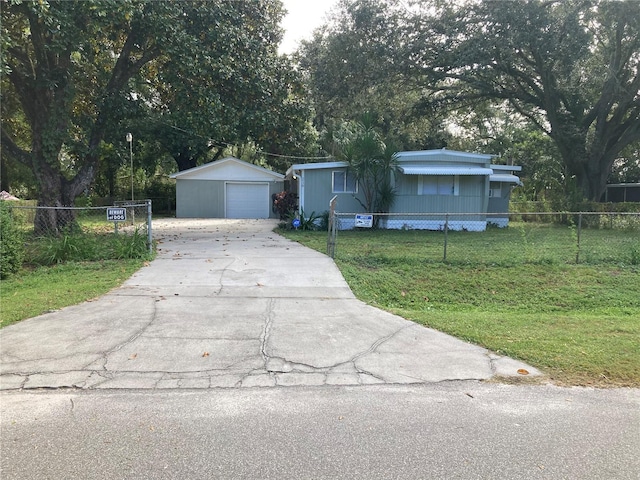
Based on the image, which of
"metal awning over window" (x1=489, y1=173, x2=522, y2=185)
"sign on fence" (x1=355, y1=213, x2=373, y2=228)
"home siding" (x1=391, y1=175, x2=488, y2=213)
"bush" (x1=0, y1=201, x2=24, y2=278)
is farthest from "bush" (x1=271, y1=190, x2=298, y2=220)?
"bush" (x1=0, y1=201, x2=24, y2=278)

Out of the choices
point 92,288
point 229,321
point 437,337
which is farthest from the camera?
point 92,288

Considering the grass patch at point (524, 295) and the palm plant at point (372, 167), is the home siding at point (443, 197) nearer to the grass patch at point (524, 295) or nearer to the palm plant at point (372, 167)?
the palm plant at point (372, 167)

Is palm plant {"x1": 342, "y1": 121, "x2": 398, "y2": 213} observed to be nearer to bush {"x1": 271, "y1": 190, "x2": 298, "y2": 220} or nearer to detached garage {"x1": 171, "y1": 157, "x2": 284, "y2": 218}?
bush {"x1": 271, "y1": 190, "x2": 298, "y2": 220}

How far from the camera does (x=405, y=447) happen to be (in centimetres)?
301

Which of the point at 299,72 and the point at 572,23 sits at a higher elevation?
the point at 572,23

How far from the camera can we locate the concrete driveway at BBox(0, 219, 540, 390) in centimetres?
421

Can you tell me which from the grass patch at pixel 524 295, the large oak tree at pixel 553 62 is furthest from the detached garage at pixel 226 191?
the grass patch at pixel 524 295

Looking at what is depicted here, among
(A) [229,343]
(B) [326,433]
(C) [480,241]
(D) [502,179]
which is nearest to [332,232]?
(C) [480,241]

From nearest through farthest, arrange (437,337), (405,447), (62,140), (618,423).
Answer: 1. (405,447)
2. (618,423)
3. (437,337)
4. (62,140)

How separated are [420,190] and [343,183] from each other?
118 inches

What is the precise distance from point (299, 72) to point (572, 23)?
10200 mm

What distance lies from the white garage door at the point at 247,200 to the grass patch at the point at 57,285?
16151mm

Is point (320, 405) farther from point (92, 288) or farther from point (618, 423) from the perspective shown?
point (92, 288)

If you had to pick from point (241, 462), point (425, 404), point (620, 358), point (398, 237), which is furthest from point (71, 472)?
point (398, 237)
